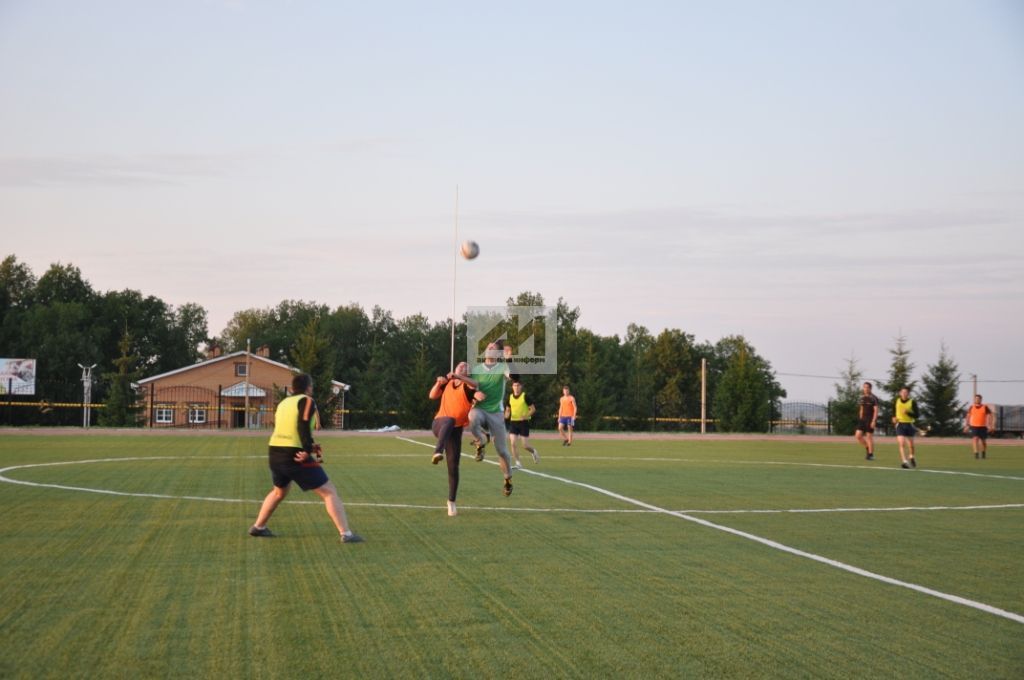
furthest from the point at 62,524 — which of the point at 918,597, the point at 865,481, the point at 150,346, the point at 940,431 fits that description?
the point at 150,346

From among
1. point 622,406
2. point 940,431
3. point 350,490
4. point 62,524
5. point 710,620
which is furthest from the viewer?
point 622,406

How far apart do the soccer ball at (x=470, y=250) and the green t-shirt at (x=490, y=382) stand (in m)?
13.8

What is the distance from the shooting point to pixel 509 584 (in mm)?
8180

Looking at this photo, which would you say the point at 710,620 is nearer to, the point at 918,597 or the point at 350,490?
the point at 918,597

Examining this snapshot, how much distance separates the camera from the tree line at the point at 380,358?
55.7 meters

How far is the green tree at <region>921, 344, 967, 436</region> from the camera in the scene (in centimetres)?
5538

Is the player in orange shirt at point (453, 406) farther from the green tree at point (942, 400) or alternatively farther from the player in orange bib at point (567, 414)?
the green tree at point (942, 400)

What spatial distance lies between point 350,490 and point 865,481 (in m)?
9.65

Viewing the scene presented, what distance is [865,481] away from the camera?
1955 centimetres

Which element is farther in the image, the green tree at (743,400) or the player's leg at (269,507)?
the green tree at (743,400)

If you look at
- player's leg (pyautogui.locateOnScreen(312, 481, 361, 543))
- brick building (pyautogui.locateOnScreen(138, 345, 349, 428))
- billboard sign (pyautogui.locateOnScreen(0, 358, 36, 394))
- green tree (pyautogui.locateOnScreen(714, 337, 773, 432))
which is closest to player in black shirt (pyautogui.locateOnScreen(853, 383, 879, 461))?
player's leg (pyautogui.locateOnScreen(312, 481, 361, 543))

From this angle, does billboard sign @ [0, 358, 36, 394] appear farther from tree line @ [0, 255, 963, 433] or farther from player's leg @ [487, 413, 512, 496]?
player's leg @ [487, 413, 512, 496]

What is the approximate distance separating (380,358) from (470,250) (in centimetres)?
8457

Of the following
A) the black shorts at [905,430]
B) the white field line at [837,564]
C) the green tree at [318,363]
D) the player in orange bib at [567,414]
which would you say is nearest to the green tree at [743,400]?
the green tree at [318,363]
